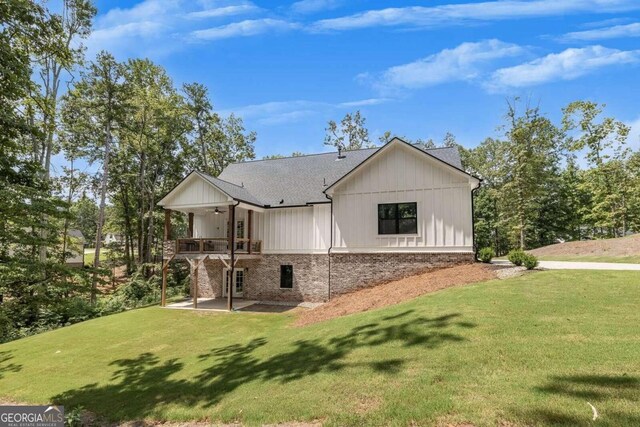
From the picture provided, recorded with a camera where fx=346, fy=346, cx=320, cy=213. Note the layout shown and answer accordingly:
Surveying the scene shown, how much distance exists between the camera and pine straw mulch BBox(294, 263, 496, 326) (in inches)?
499

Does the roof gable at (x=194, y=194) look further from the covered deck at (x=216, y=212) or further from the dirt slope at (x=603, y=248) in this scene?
the dirt slope at (x=603, y=248)

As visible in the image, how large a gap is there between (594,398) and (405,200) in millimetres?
12580

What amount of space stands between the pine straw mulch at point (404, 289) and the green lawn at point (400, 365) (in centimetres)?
112

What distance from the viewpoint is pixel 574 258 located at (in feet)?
73.0

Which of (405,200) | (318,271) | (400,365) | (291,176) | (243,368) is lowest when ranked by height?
(243,368)

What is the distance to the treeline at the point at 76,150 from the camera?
7457mm

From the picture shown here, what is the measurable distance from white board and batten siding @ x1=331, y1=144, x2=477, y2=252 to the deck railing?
15.9 ft

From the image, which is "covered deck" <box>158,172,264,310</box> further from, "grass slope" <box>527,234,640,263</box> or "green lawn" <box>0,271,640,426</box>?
"grass slope" <box>527,234,640,263</box>

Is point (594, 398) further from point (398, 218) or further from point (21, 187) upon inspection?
point (398, 218)

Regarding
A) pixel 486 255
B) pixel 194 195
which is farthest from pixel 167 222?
→ pixel 486 255

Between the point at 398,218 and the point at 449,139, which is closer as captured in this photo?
the point at 398,218

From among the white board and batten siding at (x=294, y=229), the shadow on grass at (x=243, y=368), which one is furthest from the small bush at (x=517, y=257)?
the white board and batten siding at (x=294, y=229)

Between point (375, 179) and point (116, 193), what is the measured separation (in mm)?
31952

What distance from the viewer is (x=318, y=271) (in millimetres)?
18562
